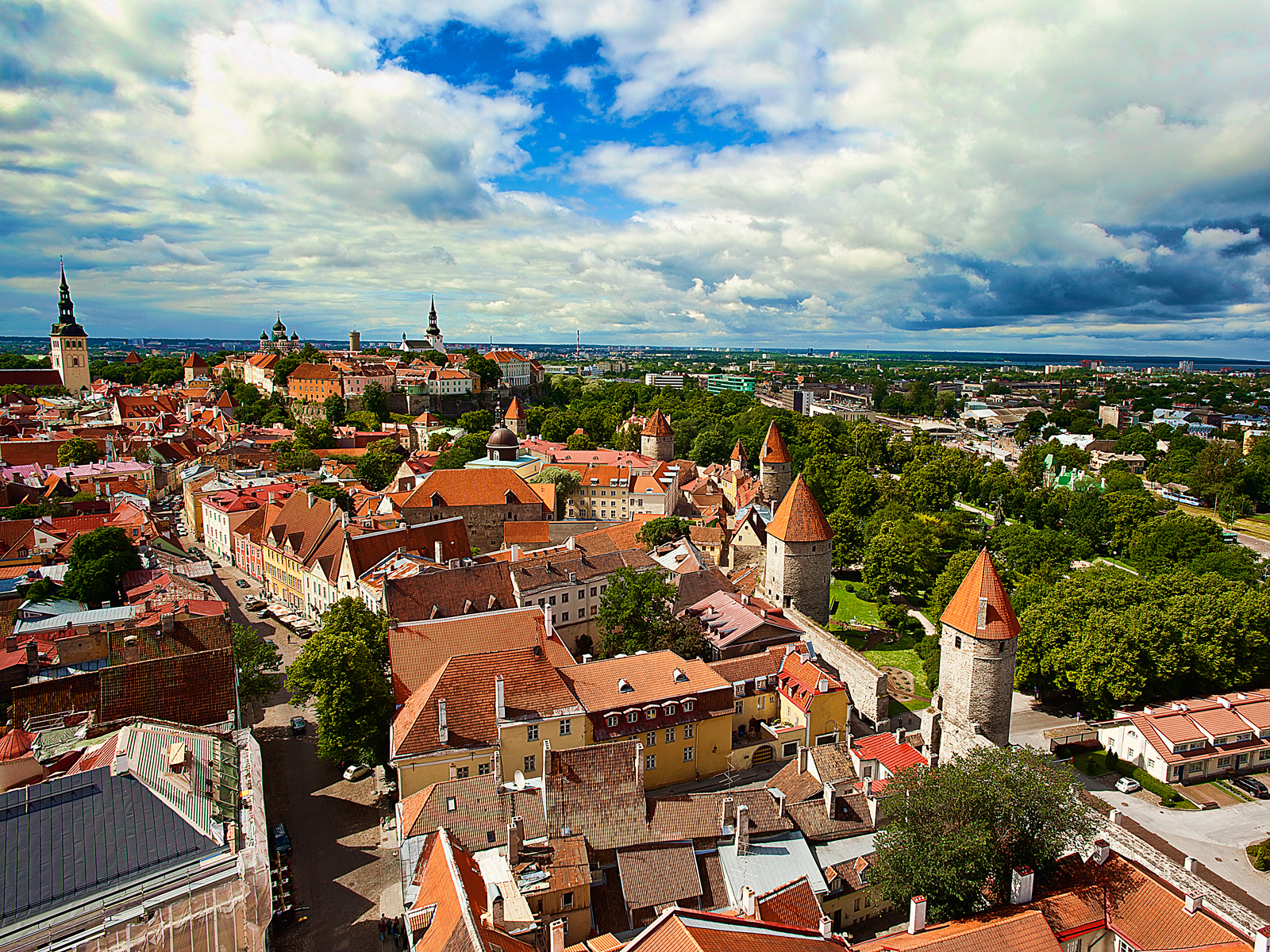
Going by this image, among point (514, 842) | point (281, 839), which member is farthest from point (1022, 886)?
Result: point (281, 839)

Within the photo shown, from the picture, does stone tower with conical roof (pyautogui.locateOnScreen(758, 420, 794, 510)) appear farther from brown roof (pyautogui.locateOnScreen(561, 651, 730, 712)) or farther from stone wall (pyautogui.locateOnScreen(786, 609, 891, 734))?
brown roof (pyautogui.locateOnScreen(561, 651, 730, 712))

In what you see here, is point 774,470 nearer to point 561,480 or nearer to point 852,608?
point 852,608

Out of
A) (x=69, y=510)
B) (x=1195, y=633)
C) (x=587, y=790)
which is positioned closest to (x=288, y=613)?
(x=69, y=510)

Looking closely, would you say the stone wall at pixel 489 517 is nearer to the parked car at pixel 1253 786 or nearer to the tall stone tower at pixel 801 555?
the tall stone tower at pixel 801 555

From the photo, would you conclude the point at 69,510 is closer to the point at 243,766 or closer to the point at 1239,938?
the point at 243,766

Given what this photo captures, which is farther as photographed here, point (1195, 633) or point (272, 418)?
point (272, 418)

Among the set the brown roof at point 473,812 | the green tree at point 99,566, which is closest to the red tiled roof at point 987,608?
the brown roof at point 473,812
